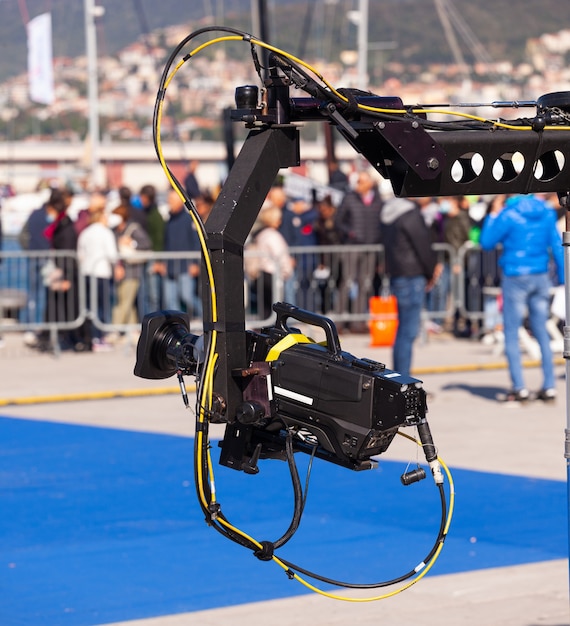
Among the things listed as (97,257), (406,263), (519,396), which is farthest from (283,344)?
(97,257)

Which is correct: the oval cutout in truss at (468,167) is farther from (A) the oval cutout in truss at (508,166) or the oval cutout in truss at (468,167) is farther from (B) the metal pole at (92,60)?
(B) the metal pole at (92,60)

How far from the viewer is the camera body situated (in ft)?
12.7

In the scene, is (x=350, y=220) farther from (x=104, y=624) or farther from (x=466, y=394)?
(x=104, y=624)

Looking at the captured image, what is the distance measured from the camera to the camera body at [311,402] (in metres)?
3.88

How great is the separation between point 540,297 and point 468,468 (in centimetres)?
289

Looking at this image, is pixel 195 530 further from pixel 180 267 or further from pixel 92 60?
pixel 92 60

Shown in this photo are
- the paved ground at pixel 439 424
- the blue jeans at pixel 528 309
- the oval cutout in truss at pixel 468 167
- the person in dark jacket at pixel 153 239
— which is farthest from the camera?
the person in dark jacket at pixel 153 239

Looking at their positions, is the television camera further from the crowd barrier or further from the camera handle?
the crowd barrier

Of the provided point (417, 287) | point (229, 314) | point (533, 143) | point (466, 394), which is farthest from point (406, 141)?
point (466, 394)

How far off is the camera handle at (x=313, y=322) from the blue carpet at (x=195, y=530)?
89.1 inches

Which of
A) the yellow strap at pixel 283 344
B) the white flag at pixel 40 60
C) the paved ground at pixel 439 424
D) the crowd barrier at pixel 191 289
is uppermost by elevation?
the white flag at pixel 40 60

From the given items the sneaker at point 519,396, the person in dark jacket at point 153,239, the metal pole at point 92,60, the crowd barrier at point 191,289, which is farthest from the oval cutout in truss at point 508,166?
the metal pole at point 92,60

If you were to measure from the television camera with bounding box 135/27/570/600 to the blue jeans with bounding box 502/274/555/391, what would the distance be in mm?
7257

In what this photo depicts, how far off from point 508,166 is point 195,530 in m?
A: 3.89
